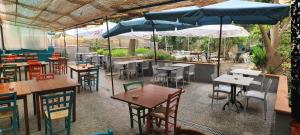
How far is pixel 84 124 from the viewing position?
14.2ft

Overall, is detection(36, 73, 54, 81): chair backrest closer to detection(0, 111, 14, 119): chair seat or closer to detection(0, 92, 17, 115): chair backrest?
detection(0, 111, 14, 119): chair seat

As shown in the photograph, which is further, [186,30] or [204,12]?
[186,30]

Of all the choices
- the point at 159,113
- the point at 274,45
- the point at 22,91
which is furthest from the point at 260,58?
the point at 22,91

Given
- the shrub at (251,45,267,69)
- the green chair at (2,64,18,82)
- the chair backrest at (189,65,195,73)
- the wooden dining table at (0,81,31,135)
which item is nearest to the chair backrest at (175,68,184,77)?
the chair backrest at (189,65,195,73)

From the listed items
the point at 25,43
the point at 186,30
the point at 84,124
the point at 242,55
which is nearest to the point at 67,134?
the point at 84,124

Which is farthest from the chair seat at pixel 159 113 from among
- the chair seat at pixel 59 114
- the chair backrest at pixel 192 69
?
the chair backrest at pixel 192 69

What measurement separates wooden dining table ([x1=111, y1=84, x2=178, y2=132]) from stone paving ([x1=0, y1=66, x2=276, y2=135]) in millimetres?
763

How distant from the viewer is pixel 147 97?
3562 mm

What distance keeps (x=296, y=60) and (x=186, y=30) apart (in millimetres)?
9018

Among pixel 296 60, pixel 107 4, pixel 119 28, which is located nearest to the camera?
pixel 296 60

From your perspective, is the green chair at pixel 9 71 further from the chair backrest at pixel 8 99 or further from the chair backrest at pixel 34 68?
the chair backrest at pixel 8 99

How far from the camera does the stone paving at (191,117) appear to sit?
13.3 ft

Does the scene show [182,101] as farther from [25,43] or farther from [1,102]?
[25,43]

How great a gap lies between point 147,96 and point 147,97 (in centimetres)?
6
